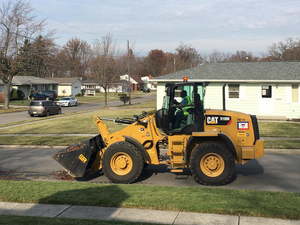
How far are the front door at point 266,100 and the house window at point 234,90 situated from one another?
175cm

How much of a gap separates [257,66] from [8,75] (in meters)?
28.7

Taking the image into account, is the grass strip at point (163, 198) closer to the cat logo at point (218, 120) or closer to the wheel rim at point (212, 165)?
the wheel rim at point (212, 165)

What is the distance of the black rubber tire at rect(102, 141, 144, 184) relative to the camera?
29.9 feet

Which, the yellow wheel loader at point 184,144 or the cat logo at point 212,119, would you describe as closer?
the yellow wheel loader at point 184,144

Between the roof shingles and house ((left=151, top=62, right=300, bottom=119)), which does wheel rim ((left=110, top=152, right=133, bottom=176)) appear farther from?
the roof shingles

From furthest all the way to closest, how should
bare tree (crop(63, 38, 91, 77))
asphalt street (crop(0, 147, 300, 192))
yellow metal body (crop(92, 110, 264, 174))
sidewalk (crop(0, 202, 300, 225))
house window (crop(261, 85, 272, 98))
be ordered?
bare tree (crop(63, 38, 91, 77)) → house window (crop(261, 85, 272, 98)) → asphalt street (crop(0, 147, 300, 192)) → yellow metal body (crop(92, 110, 264, 174)) → sidewalk (crop(0, 202, 300, 225))

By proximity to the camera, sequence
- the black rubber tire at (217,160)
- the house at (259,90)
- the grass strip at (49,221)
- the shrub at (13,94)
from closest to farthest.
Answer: the grass strip at (49,221), the black rubber tire at (217,160), the house at (259,90), the shrub at (13,94)

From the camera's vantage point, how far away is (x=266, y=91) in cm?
2588

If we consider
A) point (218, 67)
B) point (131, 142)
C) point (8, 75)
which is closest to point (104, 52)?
point (8, 75)

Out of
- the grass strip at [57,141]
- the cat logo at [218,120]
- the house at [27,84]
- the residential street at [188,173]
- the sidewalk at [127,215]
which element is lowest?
the residential street at [188,173]

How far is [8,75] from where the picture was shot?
133 ft

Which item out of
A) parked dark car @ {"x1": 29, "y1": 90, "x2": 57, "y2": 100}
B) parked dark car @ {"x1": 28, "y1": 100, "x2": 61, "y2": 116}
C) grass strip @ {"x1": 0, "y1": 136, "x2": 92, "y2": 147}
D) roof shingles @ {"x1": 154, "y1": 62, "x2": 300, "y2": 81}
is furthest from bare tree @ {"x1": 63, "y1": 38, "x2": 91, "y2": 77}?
grass strip @ {"x1": 0, "y1": 136, "x2": 92, "y2": 147}

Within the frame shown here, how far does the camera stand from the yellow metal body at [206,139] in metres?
8.94

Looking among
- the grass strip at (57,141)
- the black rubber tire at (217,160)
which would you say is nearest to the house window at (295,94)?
the grass strip at (57,141)
